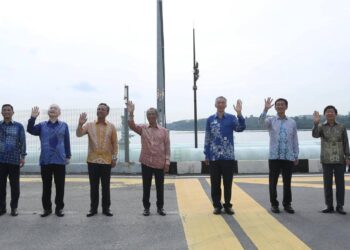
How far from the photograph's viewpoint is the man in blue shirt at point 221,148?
23.4ft

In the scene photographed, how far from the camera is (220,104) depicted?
7.16 metres

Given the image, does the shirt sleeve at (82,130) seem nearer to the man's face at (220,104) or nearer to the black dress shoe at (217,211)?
the man's face at (220,104)

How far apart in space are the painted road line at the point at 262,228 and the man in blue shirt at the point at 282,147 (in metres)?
0.40

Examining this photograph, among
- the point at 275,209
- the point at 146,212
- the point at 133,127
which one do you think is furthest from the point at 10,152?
the point at 275,209

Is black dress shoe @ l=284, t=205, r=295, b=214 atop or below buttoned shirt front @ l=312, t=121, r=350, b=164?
below

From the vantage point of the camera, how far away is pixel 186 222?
659cm

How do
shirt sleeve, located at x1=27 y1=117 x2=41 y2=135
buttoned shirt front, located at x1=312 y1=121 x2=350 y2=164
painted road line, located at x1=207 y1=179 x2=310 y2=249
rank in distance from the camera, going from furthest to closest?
buttoned shirt front, located at x1=312 y1=121 x2=350 y2=164, shirt sleeve, located at x1=27 y1=117 x2=41 y2=135, painted road line, located at x1=207 y1=179 x2=310 y2=249

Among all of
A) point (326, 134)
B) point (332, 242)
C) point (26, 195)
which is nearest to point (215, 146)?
point (326, 134)

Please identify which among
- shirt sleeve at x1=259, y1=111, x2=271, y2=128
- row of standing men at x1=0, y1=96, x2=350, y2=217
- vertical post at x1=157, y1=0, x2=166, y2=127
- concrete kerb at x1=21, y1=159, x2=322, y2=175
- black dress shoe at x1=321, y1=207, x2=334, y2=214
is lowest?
black dress shoe at x1=321, y1=207, x2=334, y2=214

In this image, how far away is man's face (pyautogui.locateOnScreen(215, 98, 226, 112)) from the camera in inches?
282

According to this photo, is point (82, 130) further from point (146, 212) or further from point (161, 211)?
point (161, 211)

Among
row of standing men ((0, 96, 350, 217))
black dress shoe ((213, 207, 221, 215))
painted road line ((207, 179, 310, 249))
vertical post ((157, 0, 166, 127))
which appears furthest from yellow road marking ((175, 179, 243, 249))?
vertical post ((157, 0, 166, 127))

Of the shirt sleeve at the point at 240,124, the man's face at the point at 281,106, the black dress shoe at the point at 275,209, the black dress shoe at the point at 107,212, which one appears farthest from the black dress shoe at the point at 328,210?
the black dress shoe at the point at 107,212

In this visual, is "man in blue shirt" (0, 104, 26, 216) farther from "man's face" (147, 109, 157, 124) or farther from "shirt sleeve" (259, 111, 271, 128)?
"shirt sleeve" (259, 111, 271, 128)
